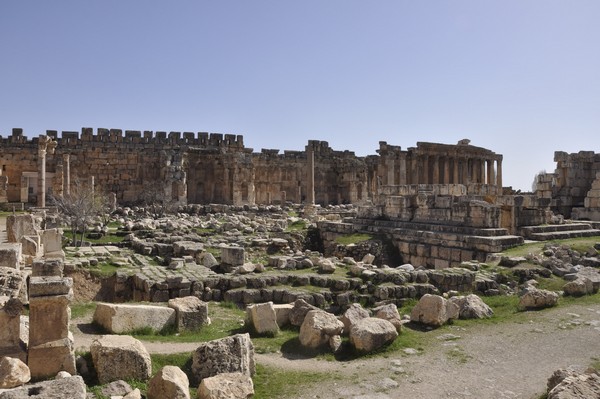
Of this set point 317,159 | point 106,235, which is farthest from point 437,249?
point 317,159

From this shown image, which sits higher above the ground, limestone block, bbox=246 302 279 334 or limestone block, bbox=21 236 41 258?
limestone block, bbox=21 236 41 258

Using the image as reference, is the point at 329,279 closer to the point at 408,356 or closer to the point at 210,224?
the point at 408,356

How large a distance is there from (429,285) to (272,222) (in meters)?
14.6

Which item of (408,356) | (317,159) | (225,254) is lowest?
(408,356)

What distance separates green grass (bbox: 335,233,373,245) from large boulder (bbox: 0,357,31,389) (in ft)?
47.2

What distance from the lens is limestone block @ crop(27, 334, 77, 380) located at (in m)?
5.71

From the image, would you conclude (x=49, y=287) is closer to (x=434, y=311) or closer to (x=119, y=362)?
(x=119, y=362)

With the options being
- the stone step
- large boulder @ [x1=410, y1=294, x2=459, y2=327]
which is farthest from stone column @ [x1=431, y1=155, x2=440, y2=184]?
large boulder @ [x1=410, y1=294, x2=459, y2=327]

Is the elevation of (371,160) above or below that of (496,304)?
above

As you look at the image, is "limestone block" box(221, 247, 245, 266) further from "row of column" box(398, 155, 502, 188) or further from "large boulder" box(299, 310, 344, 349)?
"row of column" box(398, 155, 502, 188)

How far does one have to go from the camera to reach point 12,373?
527cm

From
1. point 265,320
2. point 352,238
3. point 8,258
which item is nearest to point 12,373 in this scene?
point 265,320

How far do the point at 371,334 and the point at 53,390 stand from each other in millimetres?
4265

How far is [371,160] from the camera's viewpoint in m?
42.8
